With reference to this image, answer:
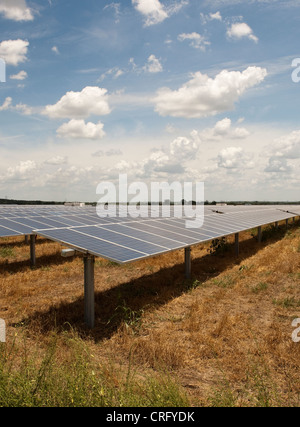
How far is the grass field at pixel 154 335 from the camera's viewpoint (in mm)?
5660

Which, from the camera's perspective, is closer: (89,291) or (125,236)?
(89,291)

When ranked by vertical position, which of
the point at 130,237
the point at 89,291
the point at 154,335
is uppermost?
the point at 130,237

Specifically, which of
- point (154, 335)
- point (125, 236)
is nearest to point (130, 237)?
point (125, 236)

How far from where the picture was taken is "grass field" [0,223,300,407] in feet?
18.6

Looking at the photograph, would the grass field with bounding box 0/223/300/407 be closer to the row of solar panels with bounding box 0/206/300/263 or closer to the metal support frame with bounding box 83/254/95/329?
the metal support frame with bounding box 83/254/95/329

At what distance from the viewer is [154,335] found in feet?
29.6

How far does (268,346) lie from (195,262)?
11674mm

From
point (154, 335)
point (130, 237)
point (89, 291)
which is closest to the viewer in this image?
point (154, 335)

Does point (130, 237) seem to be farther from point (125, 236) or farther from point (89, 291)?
point (89, 291)
